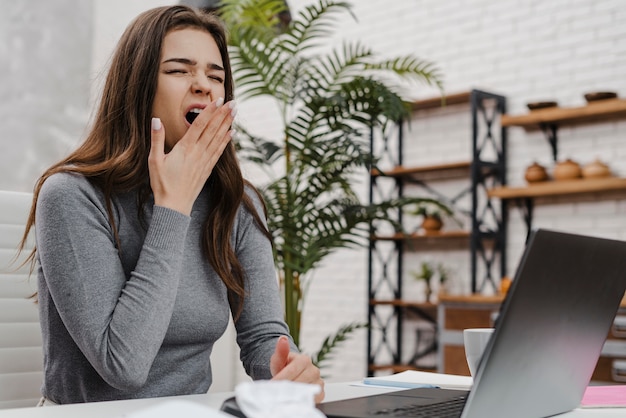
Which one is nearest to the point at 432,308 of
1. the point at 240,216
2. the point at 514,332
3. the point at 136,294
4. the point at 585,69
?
the point at 585,69

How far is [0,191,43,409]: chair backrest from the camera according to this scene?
1.54m

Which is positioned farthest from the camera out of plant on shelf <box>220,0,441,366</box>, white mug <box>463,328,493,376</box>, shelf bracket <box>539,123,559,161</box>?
shelf bracket <box>539,123,559,161</box>

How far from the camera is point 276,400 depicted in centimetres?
60

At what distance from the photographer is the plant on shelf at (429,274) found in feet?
15.8

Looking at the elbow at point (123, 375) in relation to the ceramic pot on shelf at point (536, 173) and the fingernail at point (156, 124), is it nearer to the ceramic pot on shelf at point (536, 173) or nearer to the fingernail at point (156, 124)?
the fingernail at point (156, 124)

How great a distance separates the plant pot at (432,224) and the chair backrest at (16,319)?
135 inches

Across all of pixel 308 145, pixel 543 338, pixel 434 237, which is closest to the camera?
pixel 543 338

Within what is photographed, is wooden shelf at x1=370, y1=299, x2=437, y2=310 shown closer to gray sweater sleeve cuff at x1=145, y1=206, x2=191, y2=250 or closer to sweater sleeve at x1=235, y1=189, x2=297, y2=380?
sweater sleeve at x1=235, y1=189, x2=297, y2=380

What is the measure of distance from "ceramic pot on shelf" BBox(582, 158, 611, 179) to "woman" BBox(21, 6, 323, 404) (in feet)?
→ 9.40

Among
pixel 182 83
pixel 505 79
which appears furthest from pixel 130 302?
pixel 505 79

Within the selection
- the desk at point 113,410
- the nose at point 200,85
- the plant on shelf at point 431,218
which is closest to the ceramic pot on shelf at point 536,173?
the plant on shelf at point 431,218

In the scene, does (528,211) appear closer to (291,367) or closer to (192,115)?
(192,115)

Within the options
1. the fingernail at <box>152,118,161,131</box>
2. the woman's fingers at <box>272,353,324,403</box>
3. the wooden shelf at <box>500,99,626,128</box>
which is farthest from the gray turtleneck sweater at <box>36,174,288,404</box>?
the wooden shelf at <box>500,99,626,128</box>

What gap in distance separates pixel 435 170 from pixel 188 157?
3851 millimetres
